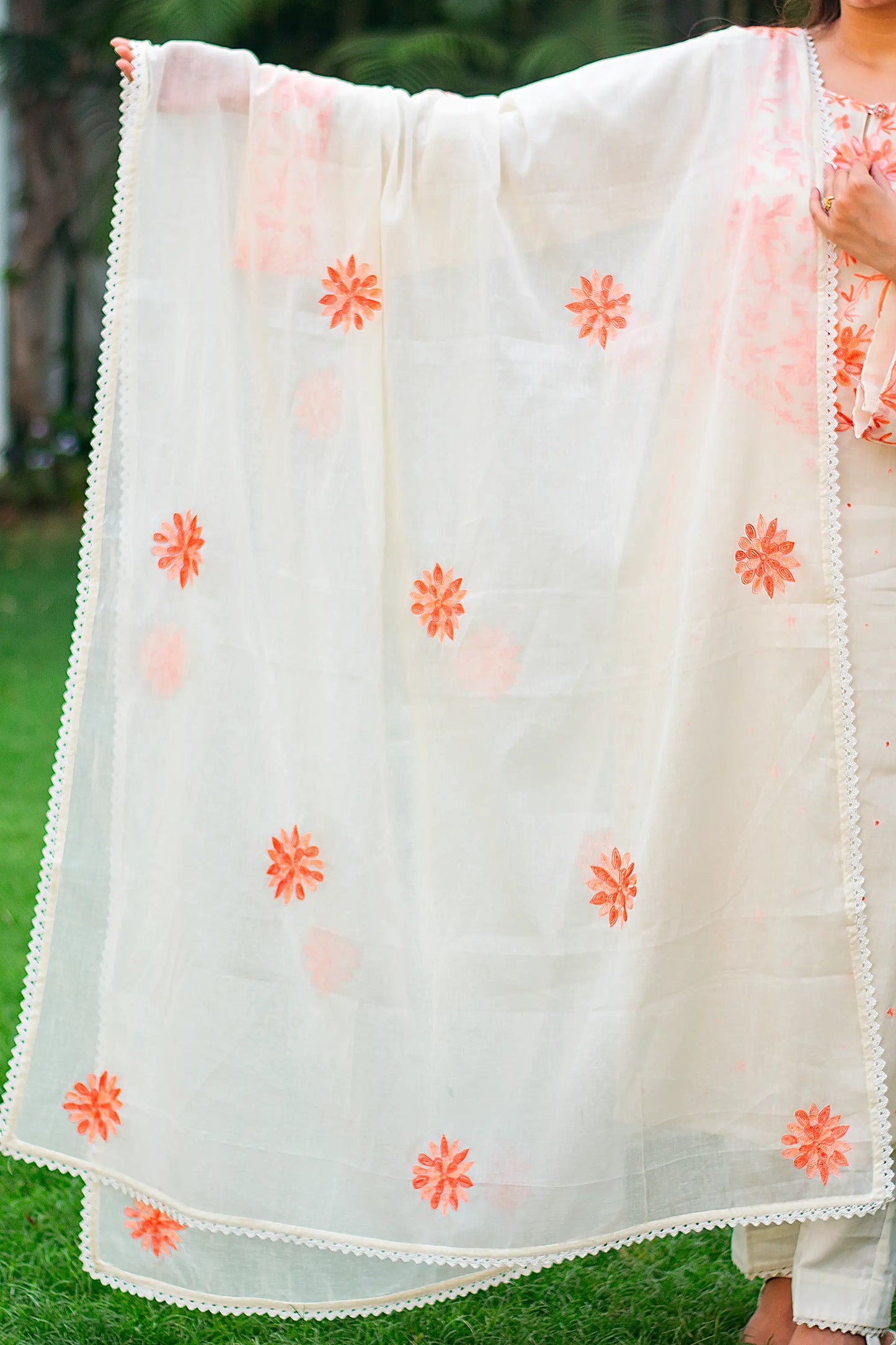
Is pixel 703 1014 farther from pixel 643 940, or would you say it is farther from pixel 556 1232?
pixel 556 1232

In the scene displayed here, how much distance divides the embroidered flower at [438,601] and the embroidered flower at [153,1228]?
29.0 inches

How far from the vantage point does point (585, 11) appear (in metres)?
6.43

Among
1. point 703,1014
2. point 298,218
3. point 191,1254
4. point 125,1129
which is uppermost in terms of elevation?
point 298,218

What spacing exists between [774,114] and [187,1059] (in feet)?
4.11

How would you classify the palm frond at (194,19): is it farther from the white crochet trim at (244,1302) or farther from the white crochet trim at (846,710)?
the white crochet trim at (244,1302)

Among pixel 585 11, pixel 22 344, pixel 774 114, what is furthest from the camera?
pixel 22 344

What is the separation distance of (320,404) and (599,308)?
343 mm

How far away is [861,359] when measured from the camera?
1.78 metres

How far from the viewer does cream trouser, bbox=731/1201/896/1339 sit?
1841 millimetres

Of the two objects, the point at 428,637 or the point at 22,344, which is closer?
the point at 428,637

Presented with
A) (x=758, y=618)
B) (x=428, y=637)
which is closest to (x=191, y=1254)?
(x=428, y=637)

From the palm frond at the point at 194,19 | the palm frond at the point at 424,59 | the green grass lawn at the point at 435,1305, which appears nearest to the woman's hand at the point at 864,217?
the green grass lawn at the point at 435,1305

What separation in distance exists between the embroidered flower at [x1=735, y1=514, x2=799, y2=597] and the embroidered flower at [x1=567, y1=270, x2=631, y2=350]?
286 millimetres

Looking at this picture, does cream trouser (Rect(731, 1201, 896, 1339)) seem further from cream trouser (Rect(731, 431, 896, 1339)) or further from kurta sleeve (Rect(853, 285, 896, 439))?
kurta sleeve (Rect(853, 285, 896, 439))
